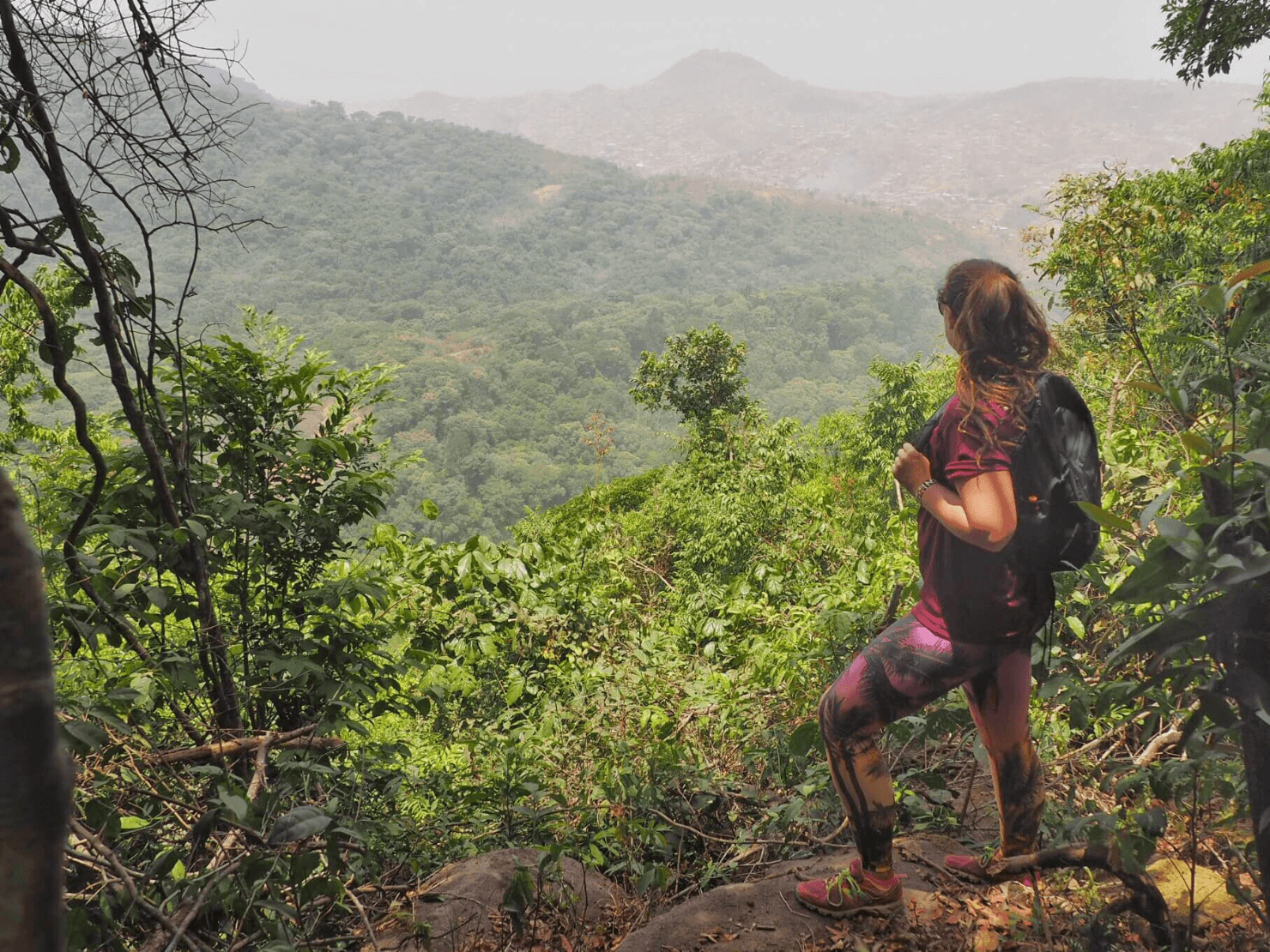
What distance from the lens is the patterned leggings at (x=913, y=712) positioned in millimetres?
2033

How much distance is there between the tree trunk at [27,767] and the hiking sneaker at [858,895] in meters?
2.04

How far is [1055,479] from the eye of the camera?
1.94 meters

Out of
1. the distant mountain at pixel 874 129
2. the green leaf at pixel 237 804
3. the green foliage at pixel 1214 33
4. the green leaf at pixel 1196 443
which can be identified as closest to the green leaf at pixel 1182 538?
the green leaf at pixel 1196 443

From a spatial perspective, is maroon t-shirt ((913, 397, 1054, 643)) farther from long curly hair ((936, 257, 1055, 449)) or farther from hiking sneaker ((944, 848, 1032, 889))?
hiking sneaker ((944, 848, 1032, 889))

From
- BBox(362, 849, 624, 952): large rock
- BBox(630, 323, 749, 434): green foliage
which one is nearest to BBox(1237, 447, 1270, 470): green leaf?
BBox(362, 849, 624, 952): large rock

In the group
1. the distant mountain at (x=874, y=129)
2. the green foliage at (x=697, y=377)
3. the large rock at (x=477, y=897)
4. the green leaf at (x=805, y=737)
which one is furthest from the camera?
the distant mountain at (x=874, y=129)

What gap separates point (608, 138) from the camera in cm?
13325

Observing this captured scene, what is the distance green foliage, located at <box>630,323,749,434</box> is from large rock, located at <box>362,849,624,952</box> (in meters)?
11.6

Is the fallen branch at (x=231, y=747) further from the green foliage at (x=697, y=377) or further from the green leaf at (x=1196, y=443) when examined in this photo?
the green foliage at (x=697, y=377)

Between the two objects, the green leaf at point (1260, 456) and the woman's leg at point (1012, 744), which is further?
the woman's leg at point (1012, 744)

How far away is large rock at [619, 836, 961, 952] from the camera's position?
2.01 m

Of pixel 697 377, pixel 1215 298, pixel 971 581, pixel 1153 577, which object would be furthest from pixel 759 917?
pixel 697 377

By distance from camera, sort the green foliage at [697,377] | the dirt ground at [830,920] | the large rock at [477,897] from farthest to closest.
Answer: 1. the green foliage at [697,377]
2. the large rock at [477,897]
3. the dirt ground at [830,920]

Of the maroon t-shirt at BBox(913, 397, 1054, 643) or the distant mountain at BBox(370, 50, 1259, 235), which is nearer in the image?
the maroon t-shirt at BBox(913, 397, 1054, 643)
